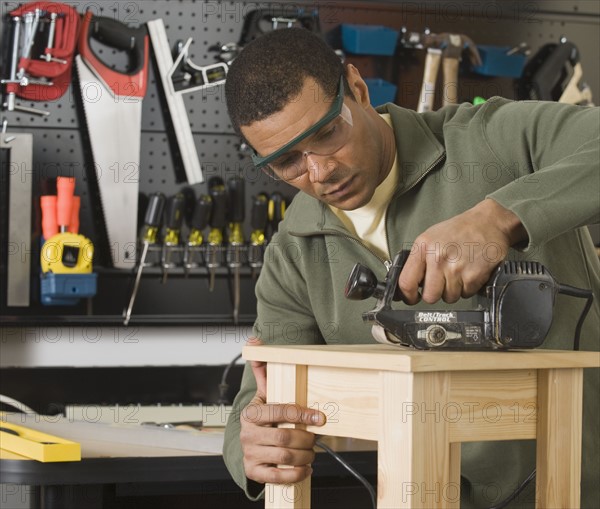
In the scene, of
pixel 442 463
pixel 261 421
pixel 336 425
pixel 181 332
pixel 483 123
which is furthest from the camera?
pixel 181 332

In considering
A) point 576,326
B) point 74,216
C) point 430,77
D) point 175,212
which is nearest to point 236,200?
point 175,212

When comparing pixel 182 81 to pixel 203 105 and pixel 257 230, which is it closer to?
pixel 203 105

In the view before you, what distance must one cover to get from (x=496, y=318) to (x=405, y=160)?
1.53ft

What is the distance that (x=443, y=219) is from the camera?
1459 millimetres

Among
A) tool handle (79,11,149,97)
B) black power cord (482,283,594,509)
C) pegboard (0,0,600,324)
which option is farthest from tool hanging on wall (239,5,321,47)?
black power cord (482,283,594,509)

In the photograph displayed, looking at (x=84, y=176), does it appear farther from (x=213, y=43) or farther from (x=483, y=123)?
(x=483, y=123)

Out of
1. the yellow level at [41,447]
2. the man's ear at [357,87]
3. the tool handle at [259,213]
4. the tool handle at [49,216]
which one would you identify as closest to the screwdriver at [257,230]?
the tool handle at [259,213]

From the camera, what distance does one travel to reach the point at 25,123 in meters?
2.79

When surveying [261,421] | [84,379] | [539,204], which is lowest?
[84,379]

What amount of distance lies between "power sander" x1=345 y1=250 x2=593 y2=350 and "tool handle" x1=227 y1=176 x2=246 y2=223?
173 cm

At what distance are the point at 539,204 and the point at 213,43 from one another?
198 centimetres

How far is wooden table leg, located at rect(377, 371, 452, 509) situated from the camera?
999 millimetres

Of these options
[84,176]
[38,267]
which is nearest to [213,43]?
[84,176]

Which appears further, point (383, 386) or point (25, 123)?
point (25, 123)
